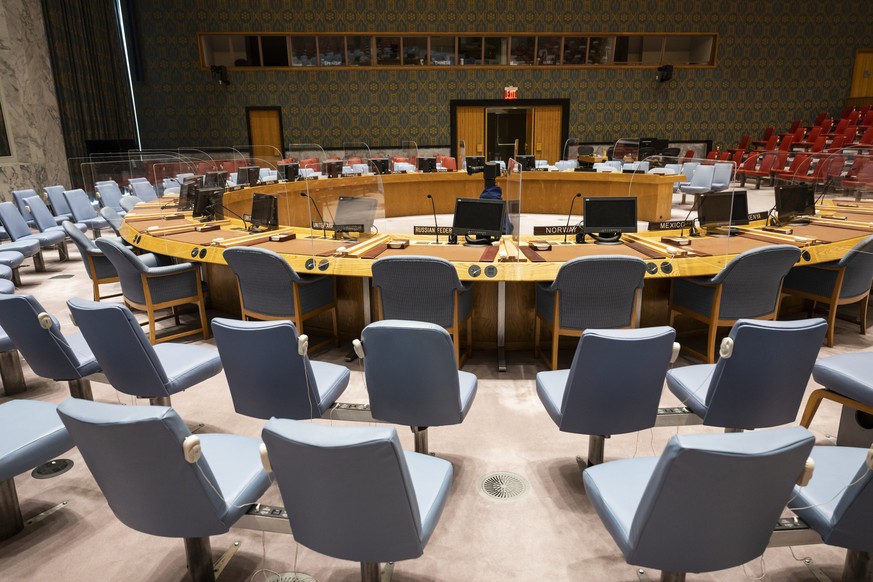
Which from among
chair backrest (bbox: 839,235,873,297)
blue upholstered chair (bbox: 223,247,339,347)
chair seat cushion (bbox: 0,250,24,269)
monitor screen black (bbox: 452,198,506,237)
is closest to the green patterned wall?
chair seat cushion (bbox: 0,250,24,269)

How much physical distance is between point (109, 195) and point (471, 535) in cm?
875

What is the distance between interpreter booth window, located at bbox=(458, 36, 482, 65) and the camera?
13.7 m

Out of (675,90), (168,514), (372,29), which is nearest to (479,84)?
(372,29)

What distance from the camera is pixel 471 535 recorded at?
226cm

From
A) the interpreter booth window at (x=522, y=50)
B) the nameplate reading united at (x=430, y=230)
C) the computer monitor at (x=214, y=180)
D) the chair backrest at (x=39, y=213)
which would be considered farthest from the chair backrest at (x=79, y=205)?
the interpreter booth window at (x=522, y=50)

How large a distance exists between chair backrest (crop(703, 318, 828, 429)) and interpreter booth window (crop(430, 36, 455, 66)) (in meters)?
13.0

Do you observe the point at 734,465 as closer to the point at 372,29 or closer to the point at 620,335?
the point at 620,335

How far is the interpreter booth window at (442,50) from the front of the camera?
13.7 meters

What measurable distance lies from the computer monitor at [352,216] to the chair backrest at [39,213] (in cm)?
485

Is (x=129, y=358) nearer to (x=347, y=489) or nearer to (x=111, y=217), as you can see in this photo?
(x=347, y=489)

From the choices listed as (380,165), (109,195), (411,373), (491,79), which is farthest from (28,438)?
(491,79)

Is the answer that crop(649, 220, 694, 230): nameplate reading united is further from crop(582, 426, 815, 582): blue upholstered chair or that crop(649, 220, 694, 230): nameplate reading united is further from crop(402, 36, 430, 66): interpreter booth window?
crop(402, 36, 430, 66): interpreter booth window

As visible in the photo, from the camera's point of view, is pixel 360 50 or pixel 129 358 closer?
pixel 129 358

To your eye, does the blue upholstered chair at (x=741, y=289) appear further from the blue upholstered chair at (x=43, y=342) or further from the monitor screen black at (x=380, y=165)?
the monitor screen black at (x=380, y=165)
